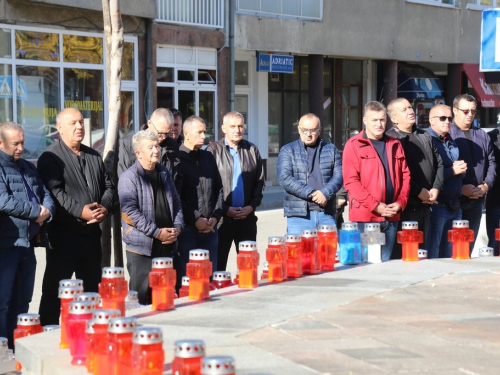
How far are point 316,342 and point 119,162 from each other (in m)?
4.40

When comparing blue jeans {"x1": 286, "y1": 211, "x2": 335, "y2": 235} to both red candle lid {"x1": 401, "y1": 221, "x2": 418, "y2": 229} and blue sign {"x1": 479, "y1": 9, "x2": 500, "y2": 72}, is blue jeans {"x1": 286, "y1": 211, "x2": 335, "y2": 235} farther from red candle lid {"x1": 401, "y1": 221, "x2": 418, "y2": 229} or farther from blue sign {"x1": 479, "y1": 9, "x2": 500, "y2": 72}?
blue sign {"x1": 479, "y1": 9, "x2": 500, "y2": 72}

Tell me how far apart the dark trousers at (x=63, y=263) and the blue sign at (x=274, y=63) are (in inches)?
754

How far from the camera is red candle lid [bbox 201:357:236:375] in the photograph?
361 centimetres

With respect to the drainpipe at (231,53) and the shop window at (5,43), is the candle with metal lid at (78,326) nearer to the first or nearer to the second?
the shop window at (5,43)

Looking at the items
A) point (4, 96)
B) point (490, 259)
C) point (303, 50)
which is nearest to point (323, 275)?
point (490, 259)

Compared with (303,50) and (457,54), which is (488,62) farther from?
(457,54)

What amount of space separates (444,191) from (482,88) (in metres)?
28.1

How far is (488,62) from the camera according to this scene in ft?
37.2

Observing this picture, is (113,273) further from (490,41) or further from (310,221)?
(490,41)

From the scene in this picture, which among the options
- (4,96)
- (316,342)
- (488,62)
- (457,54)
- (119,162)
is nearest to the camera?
(316,342)

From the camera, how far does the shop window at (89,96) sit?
20.9 m

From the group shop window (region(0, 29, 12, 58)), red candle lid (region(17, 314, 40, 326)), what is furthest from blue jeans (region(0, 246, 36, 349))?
shop window (region(0, 29, 12, 58))

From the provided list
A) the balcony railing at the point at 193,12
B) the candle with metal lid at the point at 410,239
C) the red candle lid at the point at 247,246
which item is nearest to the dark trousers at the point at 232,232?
the candle with metal lid at the point at 410,239

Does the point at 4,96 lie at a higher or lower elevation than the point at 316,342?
higher
